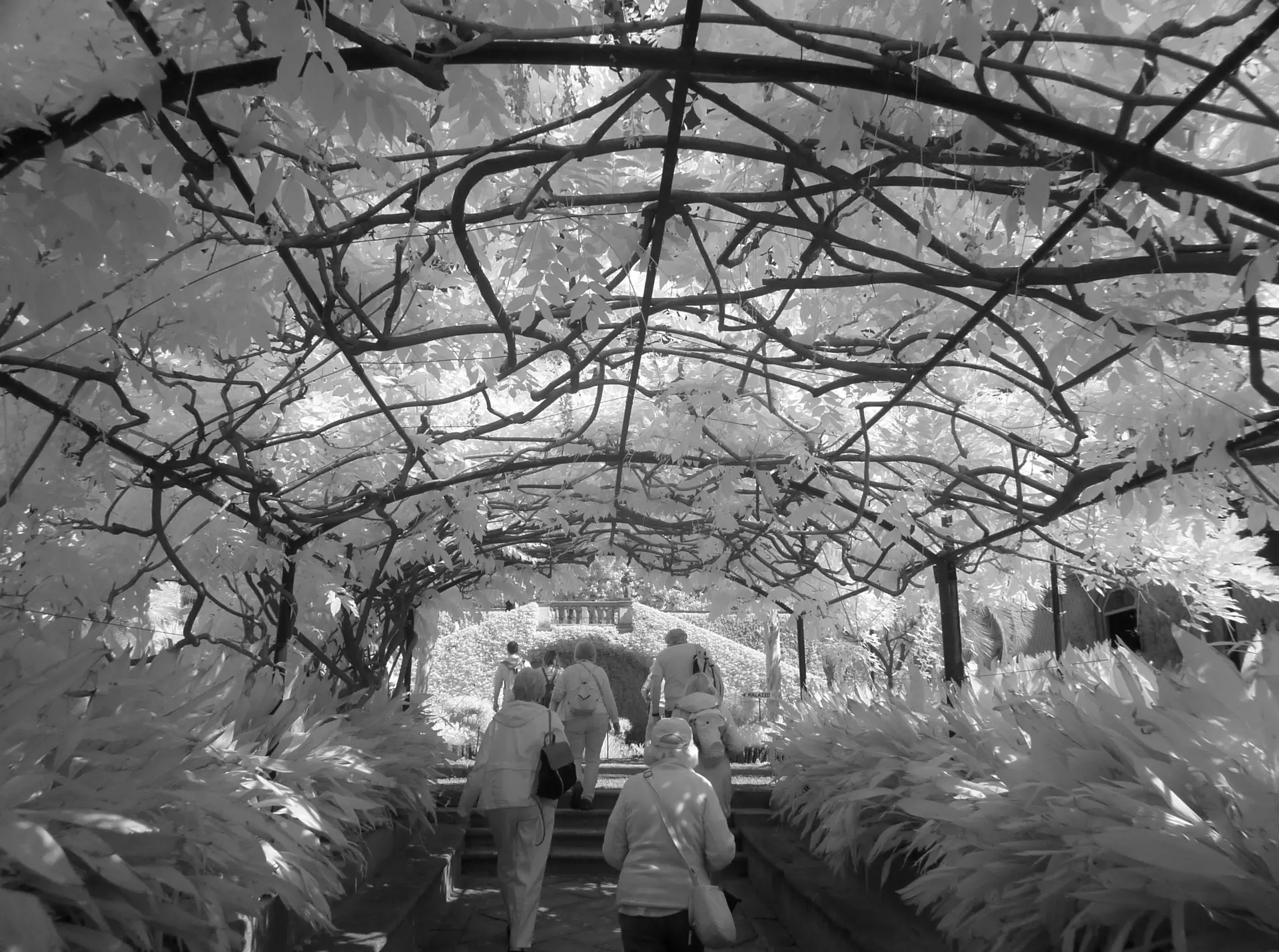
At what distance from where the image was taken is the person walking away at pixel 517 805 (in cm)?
594

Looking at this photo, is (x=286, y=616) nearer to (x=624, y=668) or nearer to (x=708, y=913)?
(x=708, y=913)

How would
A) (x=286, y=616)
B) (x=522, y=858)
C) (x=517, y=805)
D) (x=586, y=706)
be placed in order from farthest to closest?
(x=586, y=706) → (x=286, y=616) → (x=522, y=858) → (x=517, y=805)

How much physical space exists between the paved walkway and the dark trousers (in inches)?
84.3

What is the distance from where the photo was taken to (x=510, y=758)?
19.7 feet

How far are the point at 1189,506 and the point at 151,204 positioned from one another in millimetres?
5726

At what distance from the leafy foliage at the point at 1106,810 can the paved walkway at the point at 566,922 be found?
1872mm

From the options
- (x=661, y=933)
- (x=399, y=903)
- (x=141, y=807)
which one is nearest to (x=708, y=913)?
(x=661, y=933)

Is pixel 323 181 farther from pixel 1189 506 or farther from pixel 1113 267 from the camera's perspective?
pixel 1189 506

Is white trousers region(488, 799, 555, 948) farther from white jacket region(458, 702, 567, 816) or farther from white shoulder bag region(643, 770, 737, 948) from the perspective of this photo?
white shoulder bag region(643, 770, 737, 948)

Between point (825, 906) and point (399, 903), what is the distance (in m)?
2.23

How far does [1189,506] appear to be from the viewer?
236 inches

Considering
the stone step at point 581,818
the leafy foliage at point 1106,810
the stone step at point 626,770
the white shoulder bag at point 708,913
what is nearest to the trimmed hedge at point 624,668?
the stone step at point 626,770

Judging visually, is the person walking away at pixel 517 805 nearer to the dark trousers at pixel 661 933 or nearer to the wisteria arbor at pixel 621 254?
the wisteria arbor at pixel 621 254

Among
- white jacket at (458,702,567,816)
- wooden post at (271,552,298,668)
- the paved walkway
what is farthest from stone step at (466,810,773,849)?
white jacket at (458,702,567,816)
